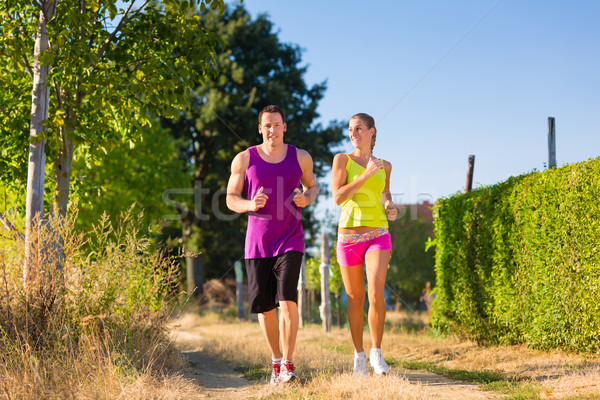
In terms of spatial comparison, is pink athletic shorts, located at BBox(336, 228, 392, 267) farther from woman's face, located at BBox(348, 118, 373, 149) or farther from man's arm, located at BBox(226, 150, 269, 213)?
man's arm, located at BBox(226, 150, 269, 213)

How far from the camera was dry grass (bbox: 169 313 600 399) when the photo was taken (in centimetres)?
449

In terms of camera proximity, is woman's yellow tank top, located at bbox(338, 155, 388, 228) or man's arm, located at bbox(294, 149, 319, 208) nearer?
man's arm, located at bbox(294, 149, 319, 208)

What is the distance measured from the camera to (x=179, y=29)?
684cm

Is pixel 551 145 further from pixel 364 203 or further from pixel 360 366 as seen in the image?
pixel 360 366

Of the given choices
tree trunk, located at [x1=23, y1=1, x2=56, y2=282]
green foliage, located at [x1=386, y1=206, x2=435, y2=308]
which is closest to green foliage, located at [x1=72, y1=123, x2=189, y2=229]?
green foliage, located at [x1=386, y1=206, x2=435, y2=308]

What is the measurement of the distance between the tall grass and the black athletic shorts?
1.13 meters

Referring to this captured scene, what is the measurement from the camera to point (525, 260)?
728 centimetres

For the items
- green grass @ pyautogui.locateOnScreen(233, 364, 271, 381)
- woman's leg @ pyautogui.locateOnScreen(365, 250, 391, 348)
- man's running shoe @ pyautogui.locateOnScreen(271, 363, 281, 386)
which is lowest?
green grass @ pyautogui.locateOnScreen(233, 364, 271, 381)

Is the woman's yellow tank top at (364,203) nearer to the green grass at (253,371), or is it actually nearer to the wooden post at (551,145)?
the green grass at (253,371)

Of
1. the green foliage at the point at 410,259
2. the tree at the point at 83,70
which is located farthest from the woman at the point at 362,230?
the green foliage at the point at 410,259

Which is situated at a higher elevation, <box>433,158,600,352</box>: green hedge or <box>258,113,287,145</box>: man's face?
<box>258,113,287,145</box>: man's face

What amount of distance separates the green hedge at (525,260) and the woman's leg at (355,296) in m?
2.78

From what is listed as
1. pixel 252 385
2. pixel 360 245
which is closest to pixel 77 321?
pixel 252 385

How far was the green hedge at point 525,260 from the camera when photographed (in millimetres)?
6320
